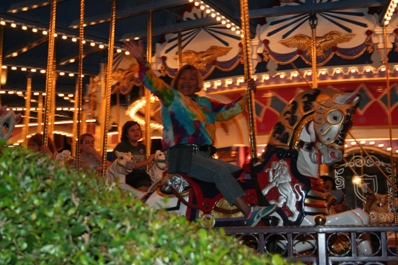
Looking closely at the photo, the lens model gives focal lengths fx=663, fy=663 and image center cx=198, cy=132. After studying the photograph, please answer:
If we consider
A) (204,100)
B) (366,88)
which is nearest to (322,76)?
(366,88)

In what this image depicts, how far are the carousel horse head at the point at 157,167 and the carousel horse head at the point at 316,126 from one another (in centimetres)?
222

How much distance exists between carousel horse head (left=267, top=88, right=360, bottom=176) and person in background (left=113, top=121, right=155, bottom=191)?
2201 mm

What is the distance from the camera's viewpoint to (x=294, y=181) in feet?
15.2

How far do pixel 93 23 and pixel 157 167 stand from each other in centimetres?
366

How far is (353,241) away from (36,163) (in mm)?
2267

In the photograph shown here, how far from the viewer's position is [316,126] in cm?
473

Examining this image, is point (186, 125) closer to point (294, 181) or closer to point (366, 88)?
point (294, 181)

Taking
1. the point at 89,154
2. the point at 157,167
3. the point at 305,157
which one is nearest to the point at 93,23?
the point at 89,154

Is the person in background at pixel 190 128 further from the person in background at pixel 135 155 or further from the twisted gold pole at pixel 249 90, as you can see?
the person in background at pixel 135 155

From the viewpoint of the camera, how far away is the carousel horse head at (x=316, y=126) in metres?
4.71

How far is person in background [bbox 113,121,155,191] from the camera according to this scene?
689 cm

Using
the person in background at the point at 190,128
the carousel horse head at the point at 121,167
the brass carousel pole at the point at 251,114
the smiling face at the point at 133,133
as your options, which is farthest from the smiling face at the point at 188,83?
the smiling face at the point at 133,133

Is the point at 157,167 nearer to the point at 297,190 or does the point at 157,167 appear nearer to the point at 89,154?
the point at 89,154

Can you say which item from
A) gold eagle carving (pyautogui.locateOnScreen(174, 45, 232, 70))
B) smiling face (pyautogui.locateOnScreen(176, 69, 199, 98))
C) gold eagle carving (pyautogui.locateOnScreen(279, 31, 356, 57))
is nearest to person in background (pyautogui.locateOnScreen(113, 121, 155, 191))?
smiling face (pyautogui.locateOnScreen(176, 69, 199, 98))
